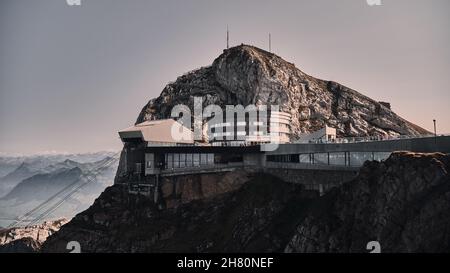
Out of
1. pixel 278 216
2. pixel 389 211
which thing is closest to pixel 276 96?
pixel 278 216

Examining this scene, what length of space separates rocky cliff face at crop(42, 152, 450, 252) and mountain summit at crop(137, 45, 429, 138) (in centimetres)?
5309

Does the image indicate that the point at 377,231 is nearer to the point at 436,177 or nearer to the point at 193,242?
the point at 436,177

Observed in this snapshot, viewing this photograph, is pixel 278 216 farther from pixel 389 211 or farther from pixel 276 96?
pixel 276 96

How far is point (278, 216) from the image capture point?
7056cm

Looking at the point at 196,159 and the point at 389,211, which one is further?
the point at 196,159

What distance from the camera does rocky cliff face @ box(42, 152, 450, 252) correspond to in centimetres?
4638

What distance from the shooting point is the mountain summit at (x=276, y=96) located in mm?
136625

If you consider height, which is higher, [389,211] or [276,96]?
[276,96]

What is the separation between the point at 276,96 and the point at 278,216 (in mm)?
72075

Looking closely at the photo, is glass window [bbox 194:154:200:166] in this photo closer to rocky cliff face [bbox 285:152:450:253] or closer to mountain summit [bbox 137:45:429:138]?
rocky cliff face [bbox 285:152:450:253]

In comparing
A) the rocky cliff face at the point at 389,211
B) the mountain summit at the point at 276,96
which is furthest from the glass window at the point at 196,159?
the mountain summit at the point at 276,96

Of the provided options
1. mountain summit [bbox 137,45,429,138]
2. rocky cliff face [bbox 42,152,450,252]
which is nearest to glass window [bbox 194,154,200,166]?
rocky cliff face [bbox 42,152,450,252]

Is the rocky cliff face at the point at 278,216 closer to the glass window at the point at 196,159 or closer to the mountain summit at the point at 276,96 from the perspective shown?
the glass window at the point at 196,159

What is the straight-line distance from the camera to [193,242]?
72000 mm
